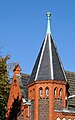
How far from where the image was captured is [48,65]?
44.7 metres

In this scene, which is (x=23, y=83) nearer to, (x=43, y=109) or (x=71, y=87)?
(x=71, y=87)

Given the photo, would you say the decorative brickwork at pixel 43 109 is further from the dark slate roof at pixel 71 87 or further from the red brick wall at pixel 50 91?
the dark slate roof at pixel 71 87

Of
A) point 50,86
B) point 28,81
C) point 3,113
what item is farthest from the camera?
point 3,113

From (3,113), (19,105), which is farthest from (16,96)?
(3,113)

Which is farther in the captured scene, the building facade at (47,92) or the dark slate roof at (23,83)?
the dark slate roof at (23,83)

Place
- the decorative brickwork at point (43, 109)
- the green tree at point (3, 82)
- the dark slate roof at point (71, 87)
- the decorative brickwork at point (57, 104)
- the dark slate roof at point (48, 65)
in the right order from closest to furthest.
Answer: the decorative brickwork at point (43, 109)
the decorative brickwork at point (57, 104)
the dark slate roof at point (48, 65)
the dark slate roof at point (71, 87)
the green tree at point (3, 82)

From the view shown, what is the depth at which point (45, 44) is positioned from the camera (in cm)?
4644

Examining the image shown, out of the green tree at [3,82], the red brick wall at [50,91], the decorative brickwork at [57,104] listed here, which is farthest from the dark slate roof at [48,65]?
the green tree at [3,82]

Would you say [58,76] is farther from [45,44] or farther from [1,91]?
[1,91]

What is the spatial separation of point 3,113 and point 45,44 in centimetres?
1181

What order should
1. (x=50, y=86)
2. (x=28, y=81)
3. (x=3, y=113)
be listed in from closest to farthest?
1. (x=50, y=86)
2. (x=28, y=81)
3. (x=3, y=113)

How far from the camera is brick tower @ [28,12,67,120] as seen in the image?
4359 cm

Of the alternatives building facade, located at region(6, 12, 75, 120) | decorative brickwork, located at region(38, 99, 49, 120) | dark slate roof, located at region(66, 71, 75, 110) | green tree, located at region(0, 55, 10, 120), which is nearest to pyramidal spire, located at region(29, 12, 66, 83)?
building facade, located at region(6, 12, 75, 120)

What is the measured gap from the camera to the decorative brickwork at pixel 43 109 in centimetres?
4328
